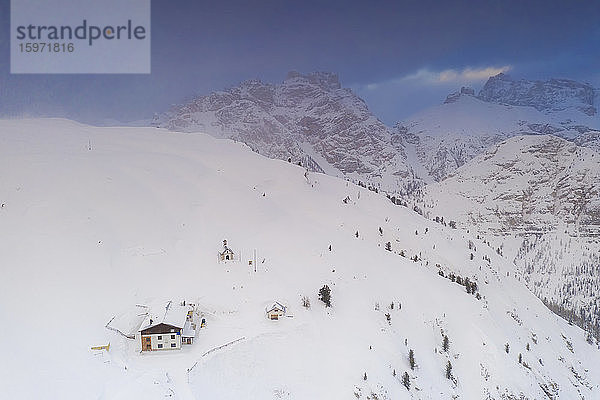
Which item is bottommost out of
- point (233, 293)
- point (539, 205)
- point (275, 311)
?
point (275, 311)

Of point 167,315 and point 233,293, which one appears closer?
point 167,315

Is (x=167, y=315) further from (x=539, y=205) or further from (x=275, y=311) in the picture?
(x=539, y=205)

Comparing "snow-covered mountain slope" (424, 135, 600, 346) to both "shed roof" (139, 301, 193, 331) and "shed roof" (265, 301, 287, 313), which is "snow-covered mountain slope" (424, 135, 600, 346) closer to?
"shed roof" (265, 301, 287, 313)

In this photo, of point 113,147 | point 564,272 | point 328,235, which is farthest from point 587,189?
point 113,147

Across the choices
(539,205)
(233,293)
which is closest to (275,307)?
(233,293)

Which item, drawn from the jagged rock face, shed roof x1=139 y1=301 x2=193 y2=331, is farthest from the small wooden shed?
the jagged rock face

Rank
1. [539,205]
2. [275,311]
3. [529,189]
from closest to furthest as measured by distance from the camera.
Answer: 1. [275,311]
2. [539,205]
3. [529,189]

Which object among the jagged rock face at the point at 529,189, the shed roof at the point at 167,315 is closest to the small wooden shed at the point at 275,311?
the shed roof at the point at 167,315
